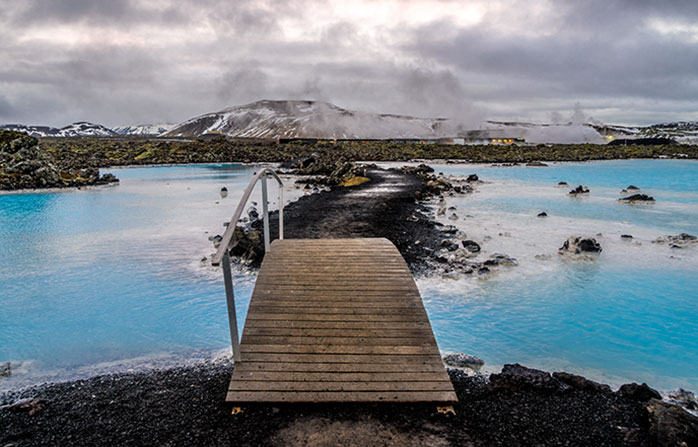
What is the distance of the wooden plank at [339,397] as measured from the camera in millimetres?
4438

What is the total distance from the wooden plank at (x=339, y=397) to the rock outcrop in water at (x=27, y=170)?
111 ft

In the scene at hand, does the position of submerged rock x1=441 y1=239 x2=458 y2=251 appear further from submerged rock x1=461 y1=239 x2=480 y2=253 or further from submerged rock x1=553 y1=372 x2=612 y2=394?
submerged rock x1=553 y1=372 x2=612 y2=394

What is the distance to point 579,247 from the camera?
13.9m

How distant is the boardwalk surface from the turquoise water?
218 cm

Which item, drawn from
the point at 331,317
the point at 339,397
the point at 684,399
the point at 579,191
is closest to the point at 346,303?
the point at 331,317

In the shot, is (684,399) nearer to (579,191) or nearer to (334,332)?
(334,332)

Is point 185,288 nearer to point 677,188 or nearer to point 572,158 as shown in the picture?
point 677,188

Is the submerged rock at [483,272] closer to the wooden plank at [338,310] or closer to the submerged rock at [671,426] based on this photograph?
the wooden plank at [338,310]

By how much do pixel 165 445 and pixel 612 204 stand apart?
2755 centimetres

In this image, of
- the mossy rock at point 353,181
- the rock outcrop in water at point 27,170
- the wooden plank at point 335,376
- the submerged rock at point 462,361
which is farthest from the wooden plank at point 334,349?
the rock outcrop in water at point 27,170

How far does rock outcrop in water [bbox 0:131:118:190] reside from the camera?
3005 centimetres

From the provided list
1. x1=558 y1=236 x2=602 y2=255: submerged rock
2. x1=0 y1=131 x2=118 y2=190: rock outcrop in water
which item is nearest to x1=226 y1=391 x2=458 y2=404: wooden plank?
x1=558 y1=236 x2=602 y2=255: submerged rock

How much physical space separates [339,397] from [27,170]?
36.5 meters

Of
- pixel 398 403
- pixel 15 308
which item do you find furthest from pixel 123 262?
pixel 398 403
